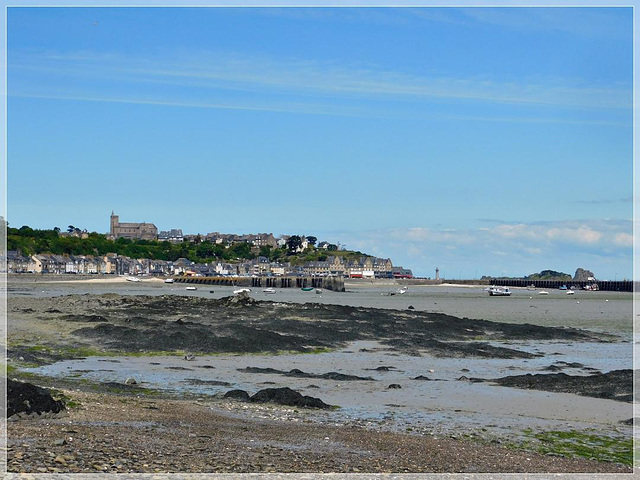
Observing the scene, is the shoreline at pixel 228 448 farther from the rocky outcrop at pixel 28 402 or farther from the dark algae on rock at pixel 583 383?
the dark algae on rock at pixel 583 383

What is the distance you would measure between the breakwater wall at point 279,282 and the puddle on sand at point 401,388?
420ft

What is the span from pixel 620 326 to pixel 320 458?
52950 mm

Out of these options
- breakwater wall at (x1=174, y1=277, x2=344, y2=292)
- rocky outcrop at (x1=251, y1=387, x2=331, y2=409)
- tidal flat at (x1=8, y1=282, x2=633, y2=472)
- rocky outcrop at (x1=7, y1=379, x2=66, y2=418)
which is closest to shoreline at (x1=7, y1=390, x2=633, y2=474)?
tidal flat at (x1=8, y1=282, x2=633, y2=472)

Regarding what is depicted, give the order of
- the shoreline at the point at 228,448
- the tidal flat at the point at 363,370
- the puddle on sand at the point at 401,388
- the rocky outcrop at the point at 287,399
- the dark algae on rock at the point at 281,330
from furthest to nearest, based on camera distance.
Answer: the dark algae on rock at the point at 281,330 → the rocky outcrop at the point at 287,399 → the puddle on sand at the point at 401,388 → the tidal flat at the point at 363,370 → the shoreline at the point at 228,448

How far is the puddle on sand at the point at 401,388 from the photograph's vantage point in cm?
1947

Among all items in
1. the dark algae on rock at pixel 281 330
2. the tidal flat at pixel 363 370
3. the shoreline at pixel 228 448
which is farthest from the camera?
the dark algae on rock at pixel 281 330

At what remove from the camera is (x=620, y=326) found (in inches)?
2425

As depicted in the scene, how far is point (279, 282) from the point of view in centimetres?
18050

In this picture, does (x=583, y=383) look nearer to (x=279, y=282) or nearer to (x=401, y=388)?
(x=401, y=388)

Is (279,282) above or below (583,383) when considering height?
above

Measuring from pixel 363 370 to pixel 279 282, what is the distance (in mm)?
150814

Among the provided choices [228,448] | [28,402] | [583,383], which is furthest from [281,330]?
[228,448]

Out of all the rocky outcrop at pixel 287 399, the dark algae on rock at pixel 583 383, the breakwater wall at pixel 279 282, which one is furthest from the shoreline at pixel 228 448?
the breakwater wall at pixel 279 282

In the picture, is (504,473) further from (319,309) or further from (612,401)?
(319,309)
